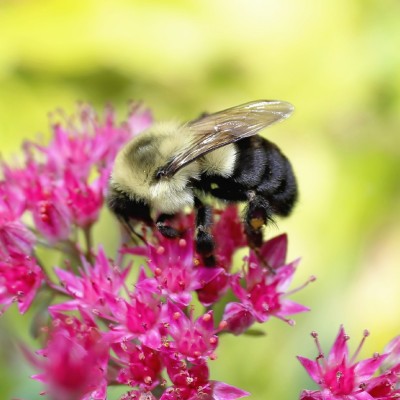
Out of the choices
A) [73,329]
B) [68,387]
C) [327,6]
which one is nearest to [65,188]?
[73,329]

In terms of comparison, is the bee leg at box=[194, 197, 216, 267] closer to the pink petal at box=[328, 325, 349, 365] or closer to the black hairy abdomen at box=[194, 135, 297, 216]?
the black hairy abdomen at box=[194, 135, 297, 216]

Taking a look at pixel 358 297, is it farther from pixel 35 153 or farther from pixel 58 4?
pixel 58 4

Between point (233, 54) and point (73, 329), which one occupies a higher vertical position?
point (233, 54)

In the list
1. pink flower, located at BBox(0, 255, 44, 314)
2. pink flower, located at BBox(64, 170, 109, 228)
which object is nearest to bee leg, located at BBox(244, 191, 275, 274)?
pink flower, located at BBox(64, 170, 109, 228)

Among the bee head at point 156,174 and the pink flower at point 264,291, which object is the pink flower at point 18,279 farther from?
the pink flower at point 264,291

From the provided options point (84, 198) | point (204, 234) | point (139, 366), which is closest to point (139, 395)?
point (139, 366)

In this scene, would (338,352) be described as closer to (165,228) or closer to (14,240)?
(165,228)
